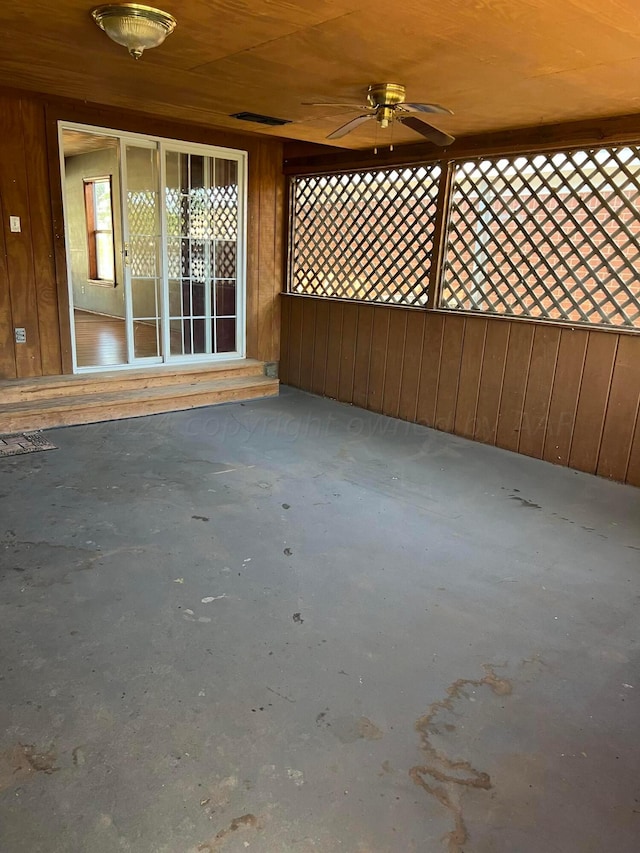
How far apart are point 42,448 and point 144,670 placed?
241 cm

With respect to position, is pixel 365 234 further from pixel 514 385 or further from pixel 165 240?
pixel 514 385

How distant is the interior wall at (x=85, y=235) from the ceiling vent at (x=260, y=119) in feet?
14.2

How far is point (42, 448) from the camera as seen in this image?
151 inches

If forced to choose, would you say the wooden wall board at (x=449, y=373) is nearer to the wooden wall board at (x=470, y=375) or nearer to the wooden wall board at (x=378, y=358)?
the wooden wall board at (x=470, y=375)

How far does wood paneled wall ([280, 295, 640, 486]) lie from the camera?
3662 mm

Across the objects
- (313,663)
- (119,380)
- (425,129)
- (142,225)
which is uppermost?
(425,129)

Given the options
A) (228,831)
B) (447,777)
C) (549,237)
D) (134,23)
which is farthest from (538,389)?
(228,831)

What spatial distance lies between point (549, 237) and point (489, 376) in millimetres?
1002

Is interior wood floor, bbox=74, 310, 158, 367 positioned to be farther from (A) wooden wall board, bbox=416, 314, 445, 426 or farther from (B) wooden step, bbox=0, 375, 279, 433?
(A) wooden wall board, bbox=416, 314, 445, 426

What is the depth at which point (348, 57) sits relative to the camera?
2639mm

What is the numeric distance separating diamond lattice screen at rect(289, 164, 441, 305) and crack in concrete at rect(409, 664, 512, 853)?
11.8ft

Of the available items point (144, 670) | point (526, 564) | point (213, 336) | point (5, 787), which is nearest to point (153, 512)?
point (144, 670)

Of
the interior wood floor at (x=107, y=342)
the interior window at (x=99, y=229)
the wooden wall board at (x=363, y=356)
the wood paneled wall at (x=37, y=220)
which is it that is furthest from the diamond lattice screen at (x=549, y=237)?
the interior window at (x=99, y=229)

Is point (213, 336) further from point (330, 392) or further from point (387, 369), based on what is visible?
point (387, 369)
